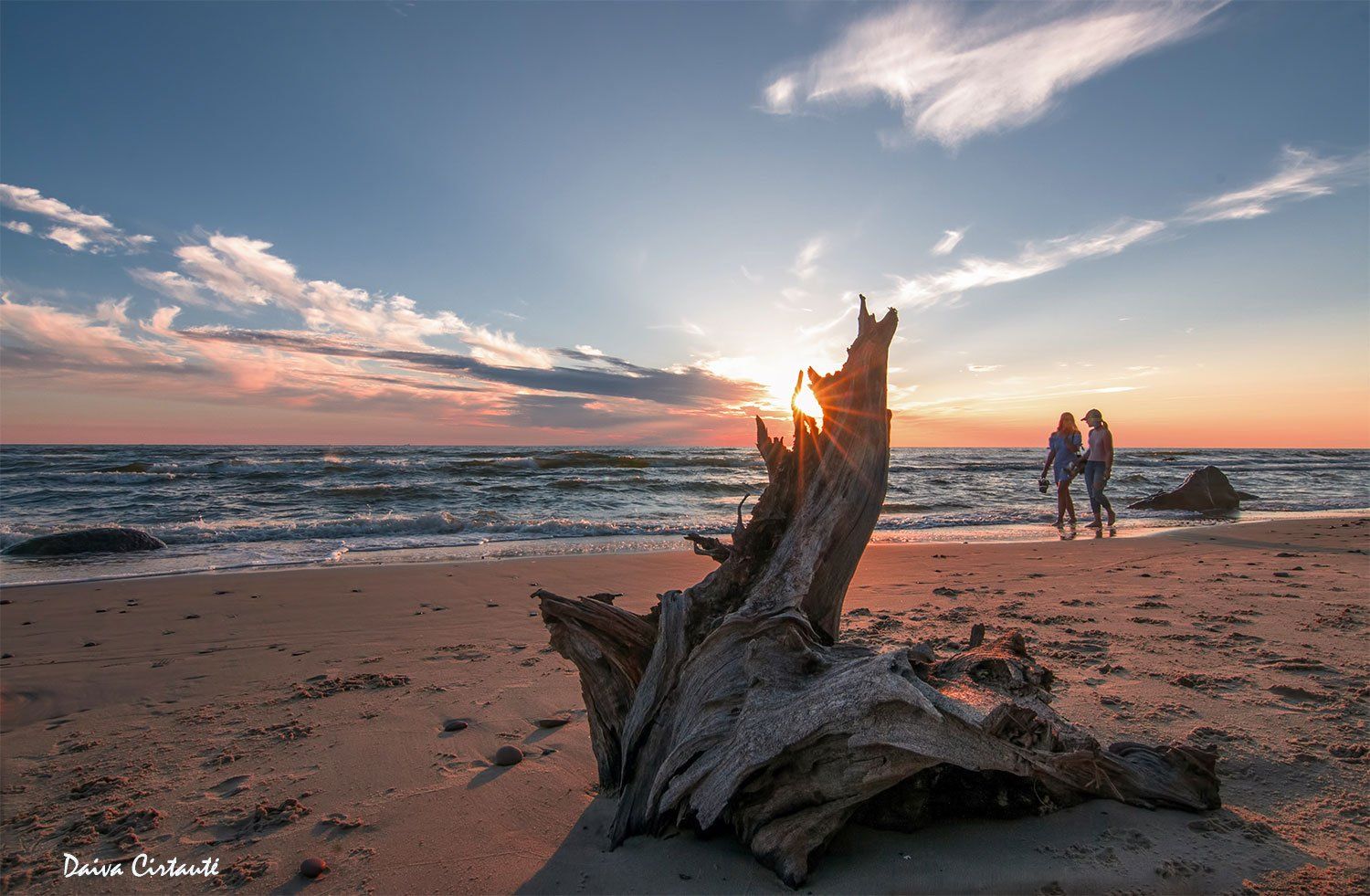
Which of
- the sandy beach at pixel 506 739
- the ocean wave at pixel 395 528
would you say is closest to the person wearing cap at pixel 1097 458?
the sandy beach at pixel 506 739

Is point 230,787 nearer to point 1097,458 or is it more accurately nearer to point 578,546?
point 578,546

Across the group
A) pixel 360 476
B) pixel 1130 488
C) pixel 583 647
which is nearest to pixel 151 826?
pixel 583 647

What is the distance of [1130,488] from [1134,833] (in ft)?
87.5

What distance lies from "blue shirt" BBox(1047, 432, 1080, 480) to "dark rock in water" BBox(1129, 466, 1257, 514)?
6.40 m

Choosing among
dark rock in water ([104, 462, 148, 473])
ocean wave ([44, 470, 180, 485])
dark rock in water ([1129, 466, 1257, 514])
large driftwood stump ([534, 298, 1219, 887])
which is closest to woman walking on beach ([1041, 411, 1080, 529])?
dark rock in water ([1129, 466, 1257, 514])

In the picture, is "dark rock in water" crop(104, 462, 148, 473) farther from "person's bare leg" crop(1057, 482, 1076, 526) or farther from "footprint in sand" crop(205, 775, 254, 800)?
"person's bare leg" crop(1057, 482, 1076, 526)

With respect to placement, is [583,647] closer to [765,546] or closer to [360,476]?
[765,546]

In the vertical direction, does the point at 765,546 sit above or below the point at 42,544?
above

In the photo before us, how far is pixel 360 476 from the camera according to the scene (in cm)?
2697

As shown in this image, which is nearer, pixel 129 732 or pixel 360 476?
pixel 129 732

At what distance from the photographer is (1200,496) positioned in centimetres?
1709

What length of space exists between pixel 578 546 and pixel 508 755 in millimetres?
8174

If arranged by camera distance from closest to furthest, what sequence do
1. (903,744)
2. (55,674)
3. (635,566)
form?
(903,744) → (55,674) → (635,566)

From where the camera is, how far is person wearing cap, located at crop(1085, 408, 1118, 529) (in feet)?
39.6
